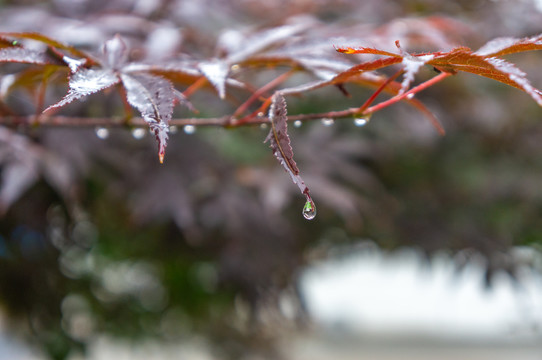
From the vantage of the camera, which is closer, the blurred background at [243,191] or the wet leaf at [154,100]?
the wet leaf at [154,100]

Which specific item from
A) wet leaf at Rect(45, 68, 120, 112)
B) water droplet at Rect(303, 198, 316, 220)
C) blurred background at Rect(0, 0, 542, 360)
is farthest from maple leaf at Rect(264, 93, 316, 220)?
blurred background at Rect(0, 0, 542, 360)

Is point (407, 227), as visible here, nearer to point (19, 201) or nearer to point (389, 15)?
point (389, 15)

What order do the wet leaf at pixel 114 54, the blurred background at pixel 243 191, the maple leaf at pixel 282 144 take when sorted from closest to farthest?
the maple leaf at pixel 282 144 < the wet leaf at pixel 114 54 < the blurred background at pixel 243 191

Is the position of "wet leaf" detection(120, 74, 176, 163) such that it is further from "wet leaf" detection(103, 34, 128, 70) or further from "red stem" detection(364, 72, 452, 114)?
"red stem" detection(364, 72, 452, 114)

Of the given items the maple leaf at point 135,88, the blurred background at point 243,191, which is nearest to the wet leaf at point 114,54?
the maple leaf at point 135,88

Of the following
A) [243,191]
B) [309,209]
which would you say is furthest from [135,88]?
[243,191]

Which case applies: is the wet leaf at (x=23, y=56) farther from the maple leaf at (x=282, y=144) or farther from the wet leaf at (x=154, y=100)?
the maple leaf at (x=282, y=144)

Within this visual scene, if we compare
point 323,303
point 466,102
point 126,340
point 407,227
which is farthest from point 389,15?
point 323,303
